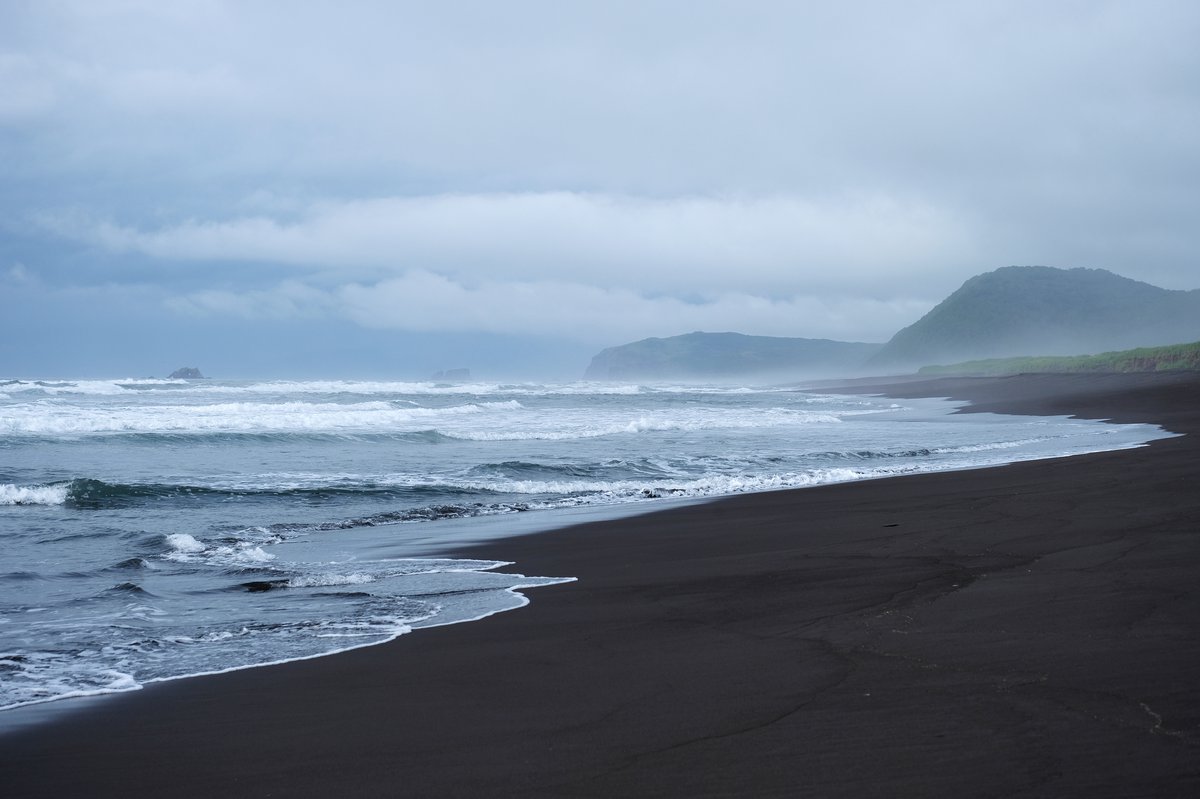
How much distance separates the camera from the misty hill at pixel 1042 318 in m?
151

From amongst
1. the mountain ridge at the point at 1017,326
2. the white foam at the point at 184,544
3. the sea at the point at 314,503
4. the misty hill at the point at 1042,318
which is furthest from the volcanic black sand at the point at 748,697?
the misty hill at the point at 1042,318

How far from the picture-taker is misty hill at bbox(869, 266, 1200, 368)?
494 feet

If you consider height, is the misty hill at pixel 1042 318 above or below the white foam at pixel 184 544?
above

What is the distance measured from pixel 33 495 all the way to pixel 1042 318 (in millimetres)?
179775

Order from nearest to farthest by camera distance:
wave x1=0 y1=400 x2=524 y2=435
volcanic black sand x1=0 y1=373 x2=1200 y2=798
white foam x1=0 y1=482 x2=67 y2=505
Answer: volcanic black sand x1=0 y1=373 x2=1200 y2=798
white foam x1=0 y1=482 x2=67 y2=505
wave x1=0 y1=400 x2=524 y2=435

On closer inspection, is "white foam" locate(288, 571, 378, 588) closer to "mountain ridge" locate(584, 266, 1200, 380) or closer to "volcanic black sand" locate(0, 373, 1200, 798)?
"volcanic black sand" locate(0, 373, 1200, 798)

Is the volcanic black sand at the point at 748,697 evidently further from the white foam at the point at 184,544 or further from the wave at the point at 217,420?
the wave at the point at 217,420

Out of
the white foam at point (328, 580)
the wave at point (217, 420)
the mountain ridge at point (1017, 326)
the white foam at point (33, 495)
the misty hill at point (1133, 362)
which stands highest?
the mountain ridge at point (1017, 326)

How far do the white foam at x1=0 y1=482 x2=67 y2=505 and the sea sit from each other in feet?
0.13

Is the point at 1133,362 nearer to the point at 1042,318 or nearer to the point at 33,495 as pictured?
the point at 33,495

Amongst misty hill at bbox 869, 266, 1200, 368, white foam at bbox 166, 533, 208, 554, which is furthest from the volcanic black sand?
misty hill at bbox 869, 266, 1200, 368

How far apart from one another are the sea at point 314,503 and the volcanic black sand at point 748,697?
982 millimetres

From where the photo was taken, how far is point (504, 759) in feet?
12.1

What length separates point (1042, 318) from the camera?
16788 centimetres
